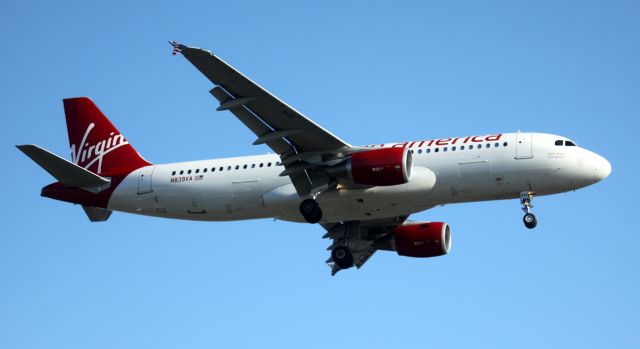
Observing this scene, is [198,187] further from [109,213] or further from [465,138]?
[465,138]

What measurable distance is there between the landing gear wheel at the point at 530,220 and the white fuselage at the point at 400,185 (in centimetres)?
102

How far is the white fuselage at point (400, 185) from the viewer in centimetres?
4422

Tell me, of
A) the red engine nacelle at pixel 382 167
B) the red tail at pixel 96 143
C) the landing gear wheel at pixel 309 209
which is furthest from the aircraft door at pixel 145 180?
the red engine nacelle at pixel 382 167

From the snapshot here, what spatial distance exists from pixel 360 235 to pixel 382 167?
8.43 meters

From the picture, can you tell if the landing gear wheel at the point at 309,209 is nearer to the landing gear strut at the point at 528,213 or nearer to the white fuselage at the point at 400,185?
the white fuselage at the point at 400,185

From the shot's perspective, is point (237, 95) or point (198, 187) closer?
point (237, 95)

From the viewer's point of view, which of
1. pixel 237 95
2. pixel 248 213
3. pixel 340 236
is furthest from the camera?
pixel 340 236

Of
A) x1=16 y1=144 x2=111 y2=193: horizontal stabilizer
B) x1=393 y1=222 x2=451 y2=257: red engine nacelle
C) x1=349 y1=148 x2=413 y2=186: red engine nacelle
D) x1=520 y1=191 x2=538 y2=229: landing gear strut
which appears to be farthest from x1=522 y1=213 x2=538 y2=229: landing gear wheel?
x1=16 y1=144 x2=111 y2=193: horizontal stabilizer

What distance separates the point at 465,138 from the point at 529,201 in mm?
3767

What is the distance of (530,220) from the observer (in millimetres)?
44562

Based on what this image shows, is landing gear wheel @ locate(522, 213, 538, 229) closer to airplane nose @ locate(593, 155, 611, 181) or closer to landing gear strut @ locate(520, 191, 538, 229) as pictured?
landing gear strut @ locate(520, 191, 538, 229)

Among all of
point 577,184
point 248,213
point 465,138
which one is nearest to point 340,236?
point 248,213

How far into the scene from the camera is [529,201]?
44625 mm

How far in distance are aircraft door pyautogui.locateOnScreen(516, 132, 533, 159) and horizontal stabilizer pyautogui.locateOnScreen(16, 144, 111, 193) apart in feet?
61.9
